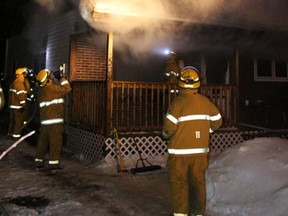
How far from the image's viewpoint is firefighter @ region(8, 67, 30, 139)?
10.1 metres

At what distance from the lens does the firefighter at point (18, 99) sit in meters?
10.1

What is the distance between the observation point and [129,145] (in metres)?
7.84

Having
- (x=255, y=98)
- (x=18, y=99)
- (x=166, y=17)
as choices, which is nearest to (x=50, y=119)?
(x=166, y=17)

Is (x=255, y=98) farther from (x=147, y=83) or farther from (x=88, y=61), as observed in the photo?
(x=88, y=61)

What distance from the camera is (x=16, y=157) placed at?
838cm

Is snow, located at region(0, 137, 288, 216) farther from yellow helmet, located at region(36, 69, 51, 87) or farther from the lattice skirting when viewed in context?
yellow helmet, located at region(36, 69, 51, 87)

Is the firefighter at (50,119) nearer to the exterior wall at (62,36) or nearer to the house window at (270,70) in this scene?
the exterior wall at (62,36)

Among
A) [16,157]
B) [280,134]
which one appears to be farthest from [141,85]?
[280,134]

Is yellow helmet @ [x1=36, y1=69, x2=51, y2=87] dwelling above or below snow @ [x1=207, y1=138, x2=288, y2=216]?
above

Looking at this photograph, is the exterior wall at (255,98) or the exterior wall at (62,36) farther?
the exterior wall at (255,98)

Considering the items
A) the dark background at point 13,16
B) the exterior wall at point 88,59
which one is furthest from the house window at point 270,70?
the dark background at point 13,16

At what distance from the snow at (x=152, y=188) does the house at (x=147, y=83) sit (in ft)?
4.75

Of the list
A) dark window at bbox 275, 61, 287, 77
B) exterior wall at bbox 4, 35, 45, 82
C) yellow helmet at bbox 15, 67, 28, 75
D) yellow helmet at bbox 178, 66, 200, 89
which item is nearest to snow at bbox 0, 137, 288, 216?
yellow helmet at bbox 178, 66, 200, 89

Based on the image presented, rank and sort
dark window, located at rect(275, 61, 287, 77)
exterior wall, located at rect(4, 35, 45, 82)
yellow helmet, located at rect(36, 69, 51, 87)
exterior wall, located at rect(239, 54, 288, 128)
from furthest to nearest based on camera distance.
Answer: exterior wall, located at rect(4, 35, 45, 82), dark window, located at rect(275, 61, 287, 77), exterior wall, located at rect(239, 54, 288, 128), yellow helmet, located at rect(36, 69, 51, 87)
